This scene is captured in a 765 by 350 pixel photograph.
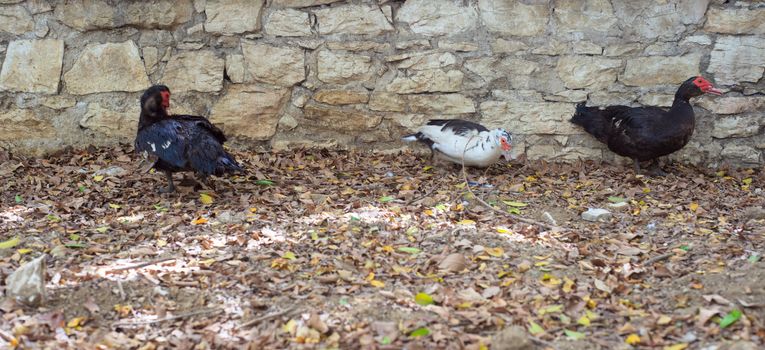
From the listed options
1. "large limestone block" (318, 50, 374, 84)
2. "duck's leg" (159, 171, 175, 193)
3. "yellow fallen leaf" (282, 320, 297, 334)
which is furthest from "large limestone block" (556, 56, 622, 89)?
"yellow fallen leaf" (282, 320, 297, 334)

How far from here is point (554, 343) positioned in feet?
10.8

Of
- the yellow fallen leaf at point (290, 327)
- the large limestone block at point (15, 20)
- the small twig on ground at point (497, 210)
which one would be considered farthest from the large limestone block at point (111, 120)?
Answer: the yellow fallen leaf at point (290, 327)

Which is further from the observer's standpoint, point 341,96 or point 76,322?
point 341,96

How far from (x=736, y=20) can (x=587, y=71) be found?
1.17 m

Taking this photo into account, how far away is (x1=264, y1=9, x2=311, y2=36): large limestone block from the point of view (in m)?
6.08

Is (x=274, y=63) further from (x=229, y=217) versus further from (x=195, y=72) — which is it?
(x=229, y=217)

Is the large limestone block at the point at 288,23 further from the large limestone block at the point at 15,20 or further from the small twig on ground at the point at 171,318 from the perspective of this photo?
→ the small twig on ground at the point at 171,318

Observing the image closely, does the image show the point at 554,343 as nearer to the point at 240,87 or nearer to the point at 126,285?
the point at 126,285

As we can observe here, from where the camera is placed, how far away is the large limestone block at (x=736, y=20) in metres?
5.82

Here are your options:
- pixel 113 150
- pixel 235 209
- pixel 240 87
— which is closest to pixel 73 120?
pixel 113 150

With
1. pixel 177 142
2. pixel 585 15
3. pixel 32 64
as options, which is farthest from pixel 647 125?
pixel 32 64

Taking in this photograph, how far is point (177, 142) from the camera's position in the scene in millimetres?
5113

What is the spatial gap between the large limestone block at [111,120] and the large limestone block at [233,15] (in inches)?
37.9

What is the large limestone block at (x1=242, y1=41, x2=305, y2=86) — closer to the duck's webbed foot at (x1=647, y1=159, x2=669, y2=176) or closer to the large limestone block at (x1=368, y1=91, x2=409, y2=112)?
the large limestone block at (x1=368, y1=91, x2=409, y2=112)
